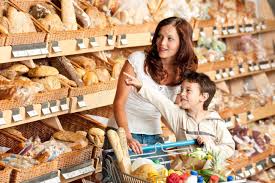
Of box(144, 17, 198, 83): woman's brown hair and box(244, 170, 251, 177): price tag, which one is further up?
box(144, 17, 198, 83): woman's brown hair

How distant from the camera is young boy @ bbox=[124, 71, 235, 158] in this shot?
3559mm

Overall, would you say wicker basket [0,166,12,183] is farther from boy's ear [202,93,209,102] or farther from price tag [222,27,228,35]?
price tag [222,27,228,35]

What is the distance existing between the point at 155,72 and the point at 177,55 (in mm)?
160

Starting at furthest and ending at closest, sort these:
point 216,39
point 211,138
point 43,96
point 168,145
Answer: point 216,39
point 43,96
point 211,138
point 168,145

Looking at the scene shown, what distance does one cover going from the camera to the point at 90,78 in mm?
4633

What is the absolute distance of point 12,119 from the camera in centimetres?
394

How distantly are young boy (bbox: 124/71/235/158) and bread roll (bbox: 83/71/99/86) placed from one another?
1.08 m

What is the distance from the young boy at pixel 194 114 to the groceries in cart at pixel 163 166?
25 cm

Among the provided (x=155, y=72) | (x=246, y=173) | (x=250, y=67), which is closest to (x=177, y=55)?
(x=155, y=72)

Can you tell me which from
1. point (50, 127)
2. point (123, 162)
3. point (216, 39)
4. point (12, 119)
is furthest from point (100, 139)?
point (216, 39)

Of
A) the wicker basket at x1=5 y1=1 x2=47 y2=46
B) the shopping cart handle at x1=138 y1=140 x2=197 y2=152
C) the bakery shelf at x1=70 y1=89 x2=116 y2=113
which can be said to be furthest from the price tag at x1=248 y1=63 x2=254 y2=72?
the shopping cart handle at x1=138 y1=140 x2=197 y2=152

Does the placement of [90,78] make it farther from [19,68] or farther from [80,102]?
[19,68]

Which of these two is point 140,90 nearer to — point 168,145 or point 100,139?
point 168,145

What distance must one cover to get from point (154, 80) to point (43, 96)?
0.76 metres
